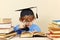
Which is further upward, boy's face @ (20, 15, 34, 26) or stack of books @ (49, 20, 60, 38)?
boy's face @ (20, 15, 34, 26)

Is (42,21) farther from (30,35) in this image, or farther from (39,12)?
(30,35)

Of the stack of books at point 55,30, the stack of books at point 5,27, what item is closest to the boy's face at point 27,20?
the stack of books at point 5,27

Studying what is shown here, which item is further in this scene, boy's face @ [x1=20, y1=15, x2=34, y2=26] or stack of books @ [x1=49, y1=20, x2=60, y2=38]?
boy's face @ [x1=20, y1=15, x2=34, y2=26]

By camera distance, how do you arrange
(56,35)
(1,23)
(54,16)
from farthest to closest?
(54,16) < (1,23) < (56,35)

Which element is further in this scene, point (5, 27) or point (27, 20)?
point (27, 20)

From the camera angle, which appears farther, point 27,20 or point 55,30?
point 27,20

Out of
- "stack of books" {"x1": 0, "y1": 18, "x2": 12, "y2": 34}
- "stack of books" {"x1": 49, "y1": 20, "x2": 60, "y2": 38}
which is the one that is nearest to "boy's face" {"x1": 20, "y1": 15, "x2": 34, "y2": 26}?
"stack of books" {"x1": 0, "y1": 18, "x2": 12, "y2": 34}

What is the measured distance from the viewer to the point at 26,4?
1782mm

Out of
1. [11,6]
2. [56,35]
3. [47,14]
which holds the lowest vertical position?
[56,35]

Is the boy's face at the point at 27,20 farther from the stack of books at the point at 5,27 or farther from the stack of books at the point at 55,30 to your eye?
the stack of books at the point at 55,30

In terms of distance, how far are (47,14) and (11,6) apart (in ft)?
1.44

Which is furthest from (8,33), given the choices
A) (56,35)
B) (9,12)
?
(9,12)

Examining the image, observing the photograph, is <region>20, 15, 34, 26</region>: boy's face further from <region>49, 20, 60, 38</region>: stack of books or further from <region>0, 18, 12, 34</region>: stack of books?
<region>49, 20, 60, 38</region>: stack of books

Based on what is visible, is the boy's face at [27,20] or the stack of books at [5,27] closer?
the stack of books at [5,27]
